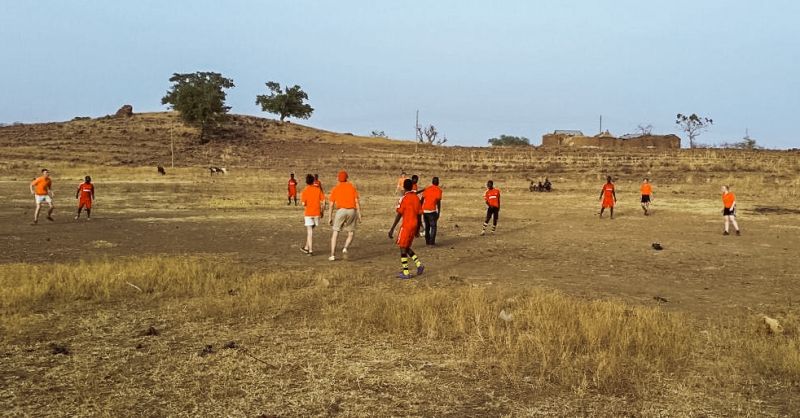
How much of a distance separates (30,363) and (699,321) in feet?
25.5

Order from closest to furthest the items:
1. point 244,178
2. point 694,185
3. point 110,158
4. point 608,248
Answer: point 608,248
point 694,185
point 244,178
point 110,158

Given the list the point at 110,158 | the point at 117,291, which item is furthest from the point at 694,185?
the point at 110,158

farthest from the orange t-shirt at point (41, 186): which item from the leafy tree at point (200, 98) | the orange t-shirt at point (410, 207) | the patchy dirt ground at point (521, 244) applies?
the leafy tree at point (200, 98)

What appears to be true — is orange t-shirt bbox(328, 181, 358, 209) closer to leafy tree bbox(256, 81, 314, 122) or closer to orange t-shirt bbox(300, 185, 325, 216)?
orange t-shirt bbox(300, 185, 325, 216)

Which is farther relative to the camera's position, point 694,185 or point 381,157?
point 381,157

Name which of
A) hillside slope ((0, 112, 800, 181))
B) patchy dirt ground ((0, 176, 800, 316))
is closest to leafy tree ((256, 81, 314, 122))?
hillside slope ((0, 112, 800, 181))

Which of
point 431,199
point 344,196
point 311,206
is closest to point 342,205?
point 344,196

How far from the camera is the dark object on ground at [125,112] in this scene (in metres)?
86.9

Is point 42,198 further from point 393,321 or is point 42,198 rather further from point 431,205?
point 393,321

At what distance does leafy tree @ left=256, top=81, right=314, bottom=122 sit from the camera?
83.3m

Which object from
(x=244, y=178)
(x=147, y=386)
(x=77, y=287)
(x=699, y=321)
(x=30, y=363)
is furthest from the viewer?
(x=244, y=178)

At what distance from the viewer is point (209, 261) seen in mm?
12172

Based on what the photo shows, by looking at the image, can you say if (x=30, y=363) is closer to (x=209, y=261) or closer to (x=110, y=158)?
(x=209, y=261)

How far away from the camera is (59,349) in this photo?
6512 millimetres
